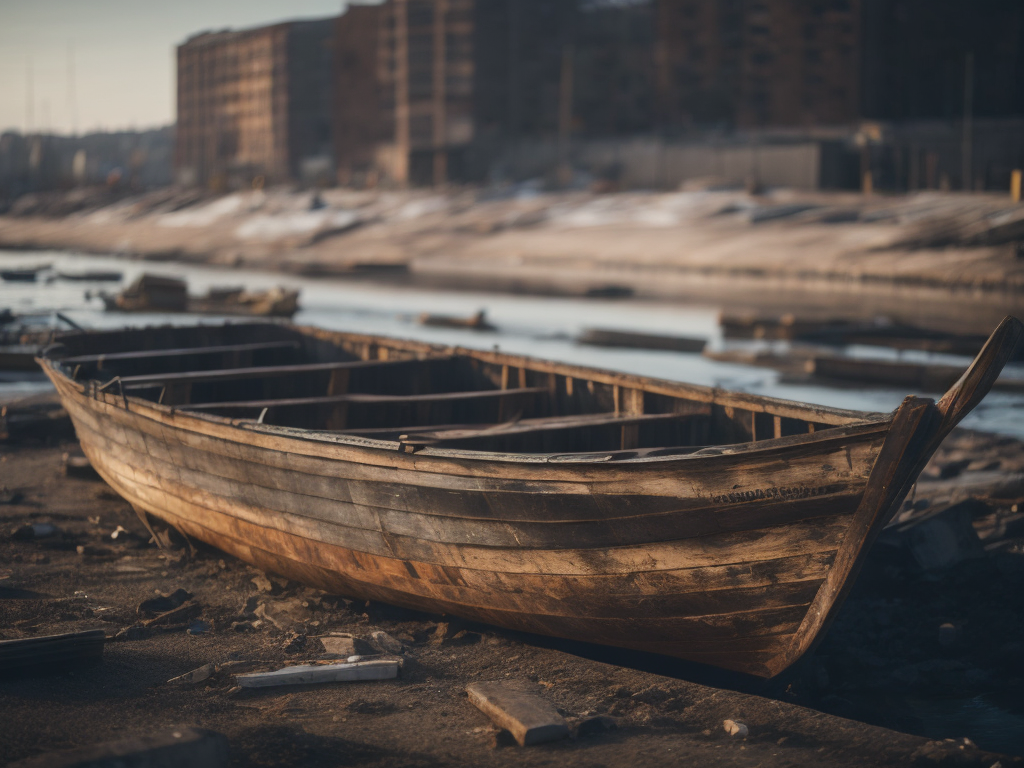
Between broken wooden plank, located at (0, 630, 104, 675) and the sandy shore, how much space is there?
22.2 metres

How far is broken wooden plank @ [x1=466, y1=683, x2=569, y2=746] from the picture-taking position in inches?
203

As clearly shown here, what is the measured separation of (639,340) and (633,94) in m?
60.4

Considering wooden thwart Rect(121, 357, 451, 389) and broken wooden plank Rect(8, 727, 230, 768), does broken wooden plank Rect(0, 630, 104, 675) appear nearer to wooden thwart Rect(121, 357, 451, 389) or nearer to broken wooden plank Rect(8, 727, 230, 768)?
broken wooden plank Rect(8, 727, 230, 768)

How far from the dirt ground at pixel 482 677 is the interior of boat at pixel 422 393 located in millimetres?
1348

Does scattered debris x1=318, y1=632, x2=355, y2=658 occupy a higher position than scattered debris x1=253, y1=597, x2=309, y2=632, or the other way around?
scattered debris x1=318, y1=632, x2=355, y2=658

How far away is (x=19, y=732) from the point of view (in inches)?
202

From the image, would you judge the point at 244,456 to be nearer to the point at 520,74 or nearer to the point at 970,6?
Result: the point at 970,6

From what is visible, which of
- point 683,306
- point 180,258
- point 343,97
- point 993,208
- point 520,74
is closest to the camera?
point 683,306

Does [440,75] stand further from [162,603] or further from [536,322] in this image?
[162,603]

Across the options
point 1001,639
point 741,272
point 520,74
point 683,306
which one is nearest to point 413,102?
point 520,74

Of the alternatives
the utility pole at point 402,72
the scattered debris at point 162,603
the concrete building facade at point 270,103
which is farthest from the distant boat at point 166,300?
the concrete building facade at point 270,103

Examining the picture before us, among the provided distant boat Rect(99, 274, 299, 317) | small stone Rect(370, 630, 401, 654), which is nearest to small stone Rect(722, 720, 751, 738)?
small stone Rect(370, 630, 401, 654)

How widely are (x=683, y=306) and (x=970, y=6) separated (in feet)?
129

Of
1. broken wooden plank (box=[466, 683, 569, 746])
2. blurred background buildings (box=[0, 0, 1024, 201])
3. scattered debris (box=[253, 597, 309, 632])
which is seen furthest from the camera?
blurred background buildings (box=[0, 0, 1024, 201])
